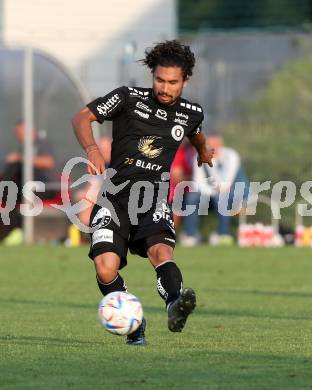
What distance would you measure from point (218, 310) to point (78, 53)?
60.7 feet

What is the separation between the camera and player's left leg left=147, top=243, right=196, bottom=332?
26.8ft

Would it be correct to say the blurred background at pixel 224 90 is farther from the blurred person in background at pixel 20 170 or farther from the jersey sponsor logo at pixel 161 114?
the jersey sponsor logo at pixel 161 114

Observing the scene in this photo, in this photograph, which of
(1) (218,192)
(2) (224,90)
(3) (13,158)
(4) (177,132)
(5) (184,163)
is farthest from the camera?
(2) (224,90)

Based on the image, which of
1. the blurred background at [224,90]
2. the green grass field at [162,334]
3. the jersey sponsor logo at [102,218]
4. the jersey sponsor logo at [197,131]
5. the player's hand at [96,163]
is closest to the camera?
the green grass field at [162,334]

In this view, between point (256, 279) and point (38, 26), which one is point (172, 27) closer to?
point (38, 26)

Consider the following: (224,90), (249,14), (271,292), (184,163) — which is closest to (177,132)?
(271,292)

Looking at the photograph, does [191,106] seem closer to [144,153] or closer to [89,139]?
[144,153]

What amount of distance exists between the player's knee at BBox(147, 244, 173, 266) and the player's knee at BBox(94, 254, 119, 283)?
9.6 inches

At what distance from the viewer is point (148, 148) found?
8859 millimetres

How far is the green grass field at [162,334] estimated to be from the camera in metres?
7.29

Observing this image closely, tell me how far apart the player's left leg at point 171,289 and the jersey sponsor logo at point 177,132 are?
78 cm

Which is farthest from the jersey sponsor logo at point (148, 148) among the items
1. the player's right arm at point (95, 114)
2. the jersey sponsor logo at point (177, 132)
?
the player's right arm at point (95, 114)

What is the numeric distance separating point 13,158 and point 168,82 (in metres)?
14.2

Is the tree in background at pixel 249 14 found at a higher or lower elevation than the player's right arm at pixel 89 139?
lower
